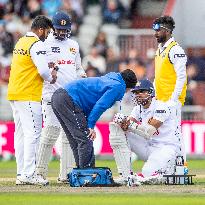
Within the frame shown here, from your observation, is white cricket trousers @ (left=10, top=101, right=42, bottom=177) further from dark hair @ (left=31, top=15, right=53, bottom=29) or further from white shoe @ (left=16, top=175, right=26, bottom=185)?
dark hair @ (left=31, top=15, right=53, bottom=29)

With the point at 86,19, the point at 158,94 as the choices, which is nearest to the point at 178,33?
the point at 86,19

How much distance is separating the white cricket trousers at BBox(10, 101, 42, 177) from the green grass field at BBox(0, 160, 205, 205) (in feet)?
1.16

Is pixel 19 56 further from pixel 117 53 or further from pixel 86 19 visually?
pixel 86 19

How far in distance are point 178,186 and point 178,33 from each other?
11.9 meters

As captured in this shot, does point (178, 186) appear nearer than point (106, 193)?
No

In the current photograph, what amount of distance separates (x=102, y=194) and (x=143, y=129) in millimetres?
2313

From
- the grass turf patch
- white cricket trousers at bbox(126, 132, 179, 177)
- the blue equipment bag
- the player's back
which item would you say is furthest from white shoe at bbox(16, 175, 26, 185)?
the player's back

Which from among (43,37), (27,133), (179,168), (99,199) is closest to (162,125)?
(179,168)

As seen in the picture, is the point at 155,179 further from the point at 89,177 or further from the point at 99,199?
the point at 99,199

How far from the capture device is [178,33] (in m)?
27.6

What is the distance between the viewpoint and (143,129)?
16.7 metres

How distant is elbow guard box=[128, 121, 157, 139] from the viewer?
16562mm

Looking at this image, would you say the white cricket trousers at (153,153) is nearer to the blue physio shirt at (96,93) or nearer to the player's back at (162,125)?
the player's back at (162,125)

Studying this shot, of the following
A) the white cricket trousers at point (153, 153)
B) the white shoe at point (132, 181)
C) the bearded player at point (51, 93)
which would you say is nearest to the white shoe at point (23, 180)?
the bearded player at point (51, 93)
